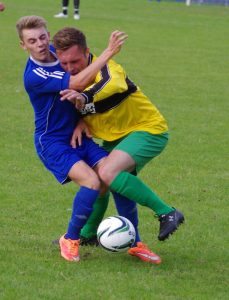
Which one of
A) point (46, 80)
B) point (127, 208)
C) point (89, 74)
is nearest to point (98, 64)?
point (89, 74)

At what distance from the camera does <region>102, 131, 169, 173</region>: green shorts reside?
5805mm

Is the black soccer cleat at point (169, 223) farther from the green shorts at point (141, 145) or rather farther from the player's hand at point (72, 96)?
the player's hand at point (72, 96)

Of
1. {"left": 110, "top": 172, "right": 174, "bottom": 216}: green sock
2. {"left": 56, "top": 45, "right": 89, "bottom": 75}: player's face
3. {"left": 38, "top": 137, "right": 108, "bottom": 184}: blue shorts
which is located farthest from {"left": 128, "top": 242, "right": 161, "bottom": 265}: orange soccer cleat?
{"left": 56, "top": 45, "right": 89, "bottom": 75}: player's face

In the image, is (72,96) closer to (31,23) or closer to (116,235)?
(31,23)

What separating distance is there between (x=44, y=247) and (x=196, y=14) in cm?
2646

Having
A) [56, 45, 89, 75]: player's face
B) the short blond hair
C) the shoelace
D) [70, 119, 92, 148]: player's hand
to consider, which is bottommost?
the shoelace

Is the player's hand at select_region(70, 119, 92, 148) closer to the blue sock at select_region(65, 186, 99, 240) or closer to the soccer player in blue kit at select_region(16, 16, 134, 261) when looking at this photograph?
the soccer player in blue kit at select_region(16, 16, 134, 261)

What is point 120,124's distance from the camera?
19.7ft

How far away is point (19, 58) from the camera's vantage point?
17.3 m

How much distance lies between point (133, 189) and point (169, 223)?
0.34 metres

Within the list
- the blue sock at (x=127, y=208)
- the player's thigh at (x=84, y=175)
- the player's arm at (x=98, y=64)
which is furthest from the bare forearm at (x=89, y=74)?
the blue sock at (x=127, y=208)

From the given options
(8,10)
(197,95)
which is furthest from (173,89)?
(8,10)

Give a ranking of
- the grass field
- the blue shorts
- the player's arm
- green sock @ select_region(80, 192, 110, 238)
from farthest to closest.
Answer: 1. green sock @ select_region(80, 192, 110, 238)
2. the blue shorts
3. the player's arm
4. the grass field

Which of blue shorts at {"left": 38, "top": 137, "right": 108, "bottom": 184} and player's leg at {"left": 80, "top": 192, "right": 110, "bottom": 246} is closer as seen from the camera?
blue shorts at {"left": 38, "top": 137, "right": 108, "bottom": 184}
